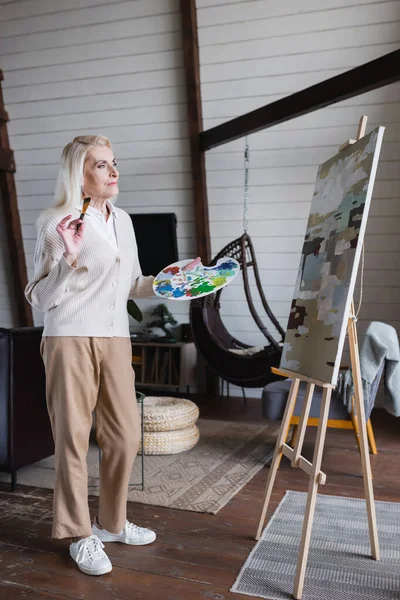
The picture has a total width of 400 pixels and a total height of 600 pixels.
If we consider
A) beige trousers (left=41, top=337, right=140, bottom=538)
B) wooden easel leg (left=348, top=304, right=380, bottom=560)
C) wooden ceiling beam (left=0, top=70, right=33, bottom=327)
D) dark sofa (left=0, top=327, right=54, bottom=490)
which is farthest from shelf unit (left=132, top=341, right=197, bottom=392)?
wooden easel leg (left=348, top=304, right=380, bottom=560)

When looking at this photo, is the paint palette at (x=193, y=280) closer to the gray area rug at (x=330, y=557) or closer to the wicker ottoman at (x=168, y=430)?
the gray area rug at (x=330, y=557)

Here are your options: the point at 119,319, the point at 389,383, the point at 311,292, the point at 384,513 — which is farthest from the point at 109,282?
the point at 389,383

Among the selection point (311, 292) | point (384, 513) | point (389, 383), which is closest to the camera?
point (311, 292)

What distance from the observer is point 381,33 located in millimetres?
4578

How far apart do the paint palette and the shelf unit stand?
3.18 meters

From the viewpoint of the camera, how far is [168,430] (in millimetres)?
3824

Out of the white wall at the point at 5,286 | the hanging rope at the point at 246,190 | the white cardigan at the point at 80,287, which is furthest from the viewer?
the white wall at the point at 5,286

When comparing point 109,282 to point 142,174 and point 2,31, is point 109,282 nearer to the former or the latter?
point 142,174

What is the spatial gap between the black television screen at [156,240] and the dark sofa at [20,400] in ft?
8.17

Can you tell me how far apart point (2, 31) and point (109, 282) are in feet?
14.7

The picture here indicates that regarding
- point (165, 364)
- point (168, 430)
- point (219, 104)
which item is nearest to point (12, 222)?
point (165, 364)

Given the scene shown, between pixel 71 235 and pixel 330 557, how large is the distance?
5.07ft

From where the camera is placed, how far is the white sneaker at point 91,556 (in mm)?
2258

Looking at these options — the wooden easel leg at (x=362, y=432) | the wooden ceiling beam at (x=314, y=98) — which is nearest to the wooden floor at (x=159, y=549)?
the wooden easel leg at (x=362, y=432)
